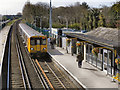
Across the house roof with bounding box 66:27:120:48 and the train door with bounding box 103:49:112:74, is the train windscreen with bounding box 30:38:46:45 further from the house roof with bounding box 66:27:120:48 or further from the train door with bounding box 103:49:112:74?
the train door with bounding box 103:49:112:74

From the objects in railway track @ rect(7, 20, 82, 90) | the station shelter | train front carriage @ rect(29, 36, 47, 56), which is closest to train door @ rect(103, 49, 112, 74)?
the station shelter

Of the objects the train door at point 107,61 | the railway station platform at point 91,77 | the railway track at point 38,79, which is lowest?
the railway track at point 38,79

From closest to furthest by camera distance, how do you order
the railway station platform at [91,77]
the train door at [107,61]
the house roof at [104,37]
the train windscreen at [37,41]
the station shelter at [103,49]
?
1. the railway station platform at [91,77]
2. the station shelter at [103,49]
3. the train door at [107,61]
4. the house roof at [104,37]
5. the train windscreen at [37,41]

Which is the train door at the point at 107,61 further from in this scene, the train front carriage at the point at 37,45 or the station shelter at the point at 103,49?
the train front carriage at the point at 37,45

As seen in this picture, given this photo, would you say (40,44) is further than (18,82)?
Yes

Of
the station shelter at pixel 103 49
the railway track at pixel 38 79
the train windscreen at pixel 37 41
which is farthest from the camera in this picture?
the train windscreen at pixel 37 41

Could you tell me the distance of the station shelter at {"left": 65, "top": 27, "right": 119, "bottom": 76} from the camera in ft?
47.6

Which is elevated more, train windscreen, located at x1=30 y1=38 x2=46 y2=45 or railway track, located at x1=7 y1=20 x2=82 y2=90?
train windscreen, located at x1=30 y1=38 x2=46 y2=45

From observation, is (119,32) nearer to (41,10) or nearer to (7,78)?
(7,78)

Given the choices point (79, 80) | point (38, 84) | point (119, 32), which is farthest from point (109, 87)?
point (119, 32)

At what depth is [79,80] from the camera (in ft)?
48.6

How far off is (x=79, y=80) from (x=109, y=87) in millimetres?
2271

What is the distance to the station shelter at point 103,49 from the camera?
14500 millimetres

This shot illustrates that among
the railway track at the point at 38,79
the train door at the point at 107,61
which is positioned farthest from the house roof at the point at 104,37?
the railway track at the point at 38,79
